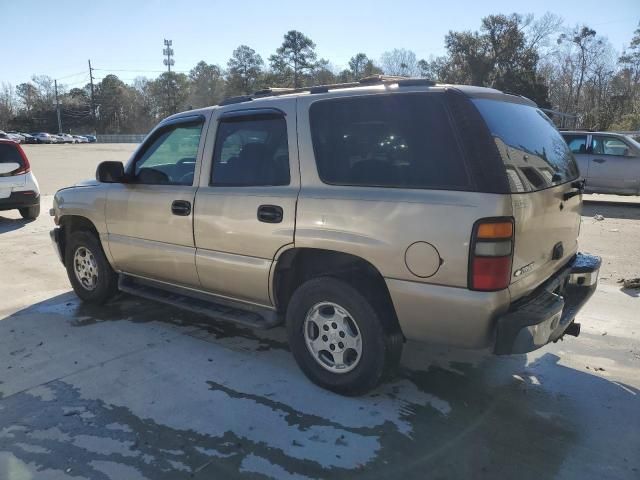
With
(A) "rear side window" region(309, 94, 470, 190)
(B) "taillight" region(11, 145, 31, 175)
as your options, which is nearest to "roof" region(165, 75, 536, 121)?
(A) "rear side window" region(309, 94, 470, 190)

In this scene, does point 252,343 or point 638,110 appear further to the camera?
point 638,110

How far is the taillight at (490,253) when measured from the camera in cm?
263

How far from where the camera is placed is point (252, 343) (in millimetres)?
4207

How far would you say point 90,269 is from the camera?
201 inches

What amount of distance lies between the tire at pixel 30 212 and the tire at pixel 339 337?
28.9 feet

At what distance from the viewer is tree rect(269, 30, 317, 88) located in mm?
84625

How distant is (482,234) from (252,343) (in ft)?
7.55

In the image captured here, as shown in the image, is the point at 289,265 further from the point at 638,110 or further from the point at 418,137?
the point at 638,110

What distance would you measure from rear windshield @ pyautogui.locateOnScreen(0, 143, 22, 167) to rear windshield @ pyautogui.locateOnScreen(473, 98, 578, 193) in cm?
982

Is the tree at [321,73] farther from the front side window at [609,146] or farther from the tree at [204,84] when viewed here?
the front side window at [609,146]

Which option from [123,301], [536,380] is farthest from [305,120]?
[123,301]

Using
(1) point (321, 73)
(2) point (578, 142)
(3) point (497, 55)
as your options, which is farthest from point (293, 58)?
(2) point (578, 142)

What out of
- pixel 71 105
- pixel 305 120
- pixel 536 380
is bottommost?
pixel 536 380

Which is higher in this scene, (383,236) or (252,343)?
(383,236)
